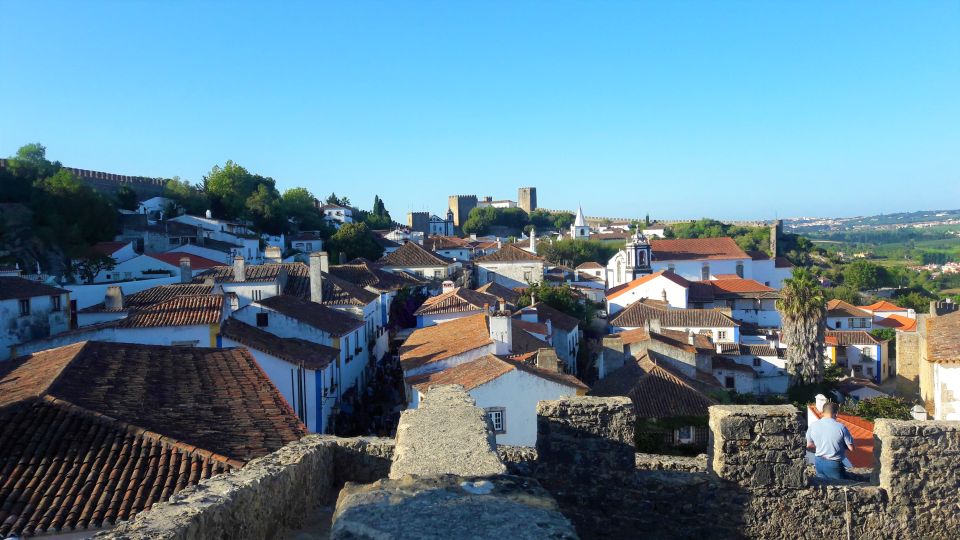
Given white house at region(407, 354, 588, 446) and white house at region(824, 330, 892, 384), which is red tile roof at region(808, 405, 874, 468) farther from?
white house at region(824, 330, 892, 384)

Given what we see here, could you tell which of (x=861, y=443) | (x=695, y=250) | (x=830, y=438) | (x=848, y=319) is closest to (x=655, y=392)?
(x=861, y=443)

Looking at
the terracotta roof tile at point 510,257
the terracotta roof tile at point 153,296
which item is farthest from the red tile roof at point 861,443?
the terracotta roof tile at point 510,257

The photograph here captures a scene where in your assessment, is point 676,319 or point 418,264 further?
point 418,264

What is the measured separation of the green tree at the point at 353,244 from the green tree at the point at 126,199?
16079 mm

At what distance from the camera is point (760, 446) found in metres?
5.18

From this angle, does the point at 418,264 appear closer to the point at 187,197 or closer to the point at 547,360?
the point at 187,197

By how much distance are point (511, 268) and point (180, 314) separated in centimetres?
4339

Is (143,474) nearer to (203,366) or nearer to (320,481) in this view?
(320,481)

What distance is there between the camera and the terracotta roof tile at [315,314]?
23719mm

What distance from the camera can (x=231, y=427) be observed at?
9148mm

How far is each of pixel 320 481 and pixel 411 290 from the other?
37248mm

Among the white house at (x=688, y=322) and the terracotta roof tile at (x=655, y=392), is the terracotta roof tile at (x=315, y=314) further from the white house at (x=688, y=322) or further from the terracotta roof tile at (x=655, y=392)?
the white house at (x=688, y=322)

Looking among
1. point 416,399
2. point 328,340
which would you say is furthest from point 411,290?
point 416,399

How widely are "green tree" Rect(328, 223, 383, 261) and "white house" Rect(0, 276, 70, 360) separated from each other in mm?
36706
